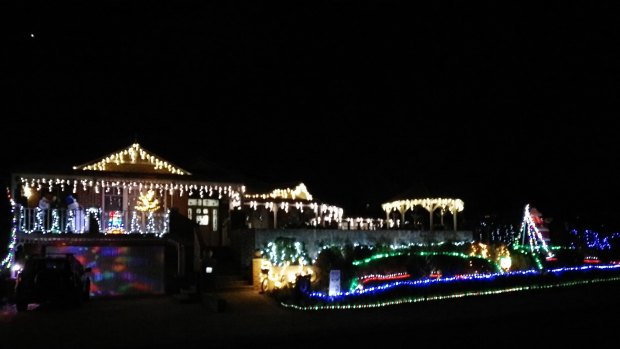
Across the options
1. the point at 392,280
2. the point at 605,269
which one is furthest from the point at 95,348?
the point at 605,269

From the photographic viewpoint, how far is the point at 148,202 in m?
25.6

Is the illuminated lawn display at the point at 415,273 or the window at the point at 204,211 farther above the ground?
the window at the point at 204,211

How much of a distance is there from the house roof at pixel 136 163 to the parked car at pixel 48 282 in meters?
7.14

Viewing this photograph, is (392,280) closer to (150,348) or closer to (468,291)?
(468,291)

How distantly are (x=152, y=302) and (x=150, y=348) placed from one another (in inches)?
302

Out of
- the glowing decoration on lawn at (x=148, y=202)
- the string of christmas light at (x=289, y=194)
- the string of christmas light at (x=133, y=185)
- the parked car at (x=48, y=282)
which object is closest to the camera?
the parked car at (x=48, y=282)

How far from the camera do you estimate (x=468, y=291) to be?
21.8 metres

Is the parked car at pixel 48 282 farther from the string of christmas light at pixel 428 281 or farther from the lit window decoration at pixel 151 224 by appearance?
the string of christmas light at pixel 428 281

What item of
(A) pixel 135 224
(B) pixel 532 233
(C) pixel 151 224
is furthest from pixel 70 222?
(B) pixel 532 233

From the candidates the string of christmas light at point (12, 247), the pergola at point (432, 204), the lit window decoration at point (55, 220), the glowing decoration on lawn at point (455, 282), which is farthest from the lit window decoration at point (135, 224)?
the pergola at point (432, 204)

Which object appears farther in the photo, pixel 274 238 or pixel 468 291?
pixel 274 238

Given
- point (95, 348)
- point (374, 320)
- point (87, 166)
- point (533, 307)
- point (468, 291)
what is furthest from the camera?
point (87, 166)

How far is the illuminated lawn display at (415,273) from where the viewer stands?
64.0 feet

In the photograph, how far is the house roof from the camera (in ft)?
84.4
